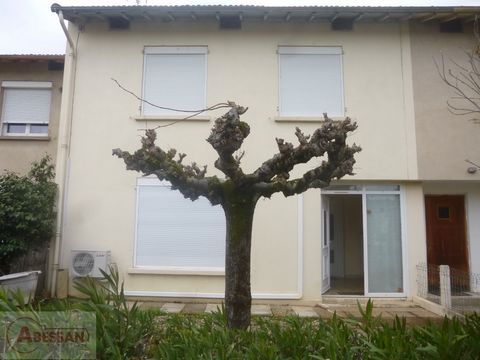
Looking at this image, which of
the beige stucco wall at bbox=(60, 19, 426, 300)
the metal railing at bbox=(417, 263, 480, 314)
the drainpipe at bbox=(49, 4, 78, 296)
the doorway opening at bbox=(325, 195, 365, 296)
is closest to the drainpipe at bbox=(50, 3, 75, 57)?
the drainpipe at bbox=(49, 4, 78, 296)

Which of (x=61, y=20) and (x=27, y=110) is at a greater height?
(x=61, y=20)

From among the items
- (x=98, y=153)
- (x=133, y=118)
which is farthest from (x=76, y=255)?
(x=133, y=118)

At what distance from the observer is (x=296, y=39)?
9.24 m

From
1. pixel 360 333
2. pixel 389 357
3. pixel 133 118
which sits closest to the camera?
pixel 389 357

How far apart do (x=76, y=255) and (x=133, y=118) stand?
10.8 ft

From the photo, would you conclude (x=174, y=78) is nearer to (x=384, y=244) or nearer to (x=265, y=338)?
(x=384, y=244)

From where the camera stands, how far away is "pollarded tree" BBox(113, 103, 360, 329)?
13.5 ft

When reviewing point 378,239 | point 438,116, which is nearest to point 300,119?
point 438,116

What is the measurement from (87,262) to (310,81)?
6.45 meters

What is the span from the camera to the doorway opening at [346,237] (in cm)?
1160

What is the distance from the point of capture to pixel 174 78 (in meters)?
9.30

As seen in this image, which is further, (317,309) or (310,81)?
(310,81)

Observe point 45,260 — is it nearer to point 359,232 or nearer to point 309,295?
point 309,295

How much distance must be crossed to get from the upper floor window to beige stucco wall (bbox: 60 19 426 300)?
0.19 m
